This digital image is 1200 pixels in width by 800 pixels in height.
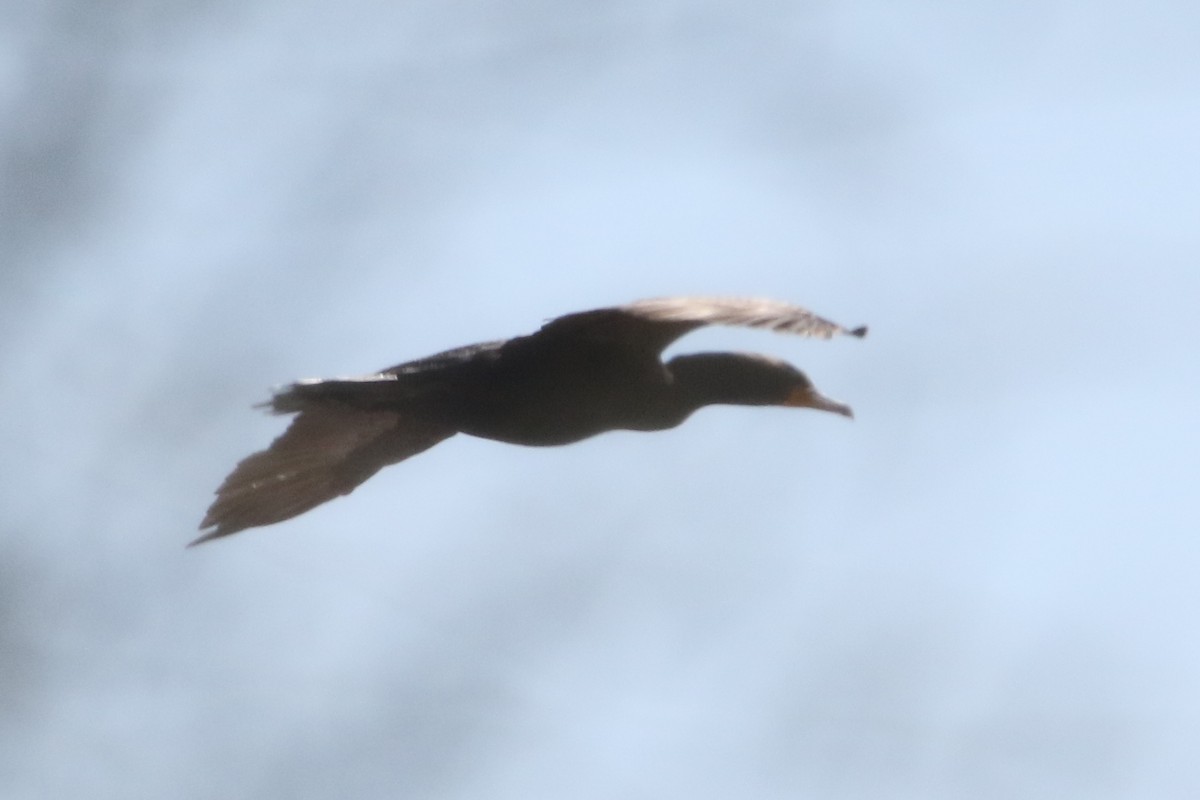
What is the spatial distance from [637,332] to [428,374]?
0.81 meters

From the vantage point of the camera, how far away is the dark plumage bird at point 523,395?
626 cm

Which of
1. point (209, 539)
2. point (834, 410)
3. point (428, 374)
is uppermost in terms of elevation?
point (834, 410)

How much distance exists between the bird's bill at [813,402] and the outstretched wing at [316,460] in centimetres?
128

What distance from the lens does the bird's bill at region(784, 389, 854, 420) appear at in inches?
282

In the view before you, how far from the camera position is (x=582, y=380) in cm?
646

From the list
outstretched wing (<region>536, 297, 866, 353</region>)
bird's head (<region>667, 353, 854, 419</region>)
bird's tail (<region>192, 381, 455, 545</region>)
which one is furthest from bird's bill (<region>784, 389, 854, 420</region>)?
bird's tail (<region>192, 381, 455, 545</region>)

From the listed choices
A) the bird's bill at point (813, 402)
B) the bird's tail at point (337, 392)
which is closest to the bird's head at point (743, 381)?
the bird's bill at point (813, 402)

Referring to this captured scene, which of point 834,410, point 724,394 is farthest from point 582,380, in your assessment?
point 834,410

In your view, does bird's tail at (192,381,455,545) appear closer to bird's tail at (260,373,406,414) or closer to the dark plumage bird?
the dark plumage bird

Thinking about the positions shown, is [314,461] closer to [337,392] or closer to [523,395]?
[337,392]

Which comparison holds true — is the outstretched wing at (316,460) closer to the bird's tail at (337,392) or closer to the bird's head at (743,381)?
the bird's tail at (337,392)

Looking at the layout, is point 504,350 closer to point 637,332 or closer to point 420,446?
point 637,332

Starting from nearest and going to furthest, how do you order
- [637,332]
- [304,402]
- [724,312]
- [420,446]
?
[724,312] → [637,332] → [304,402] → [420,446]

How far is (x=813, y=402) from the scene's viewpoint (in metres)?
7.19
